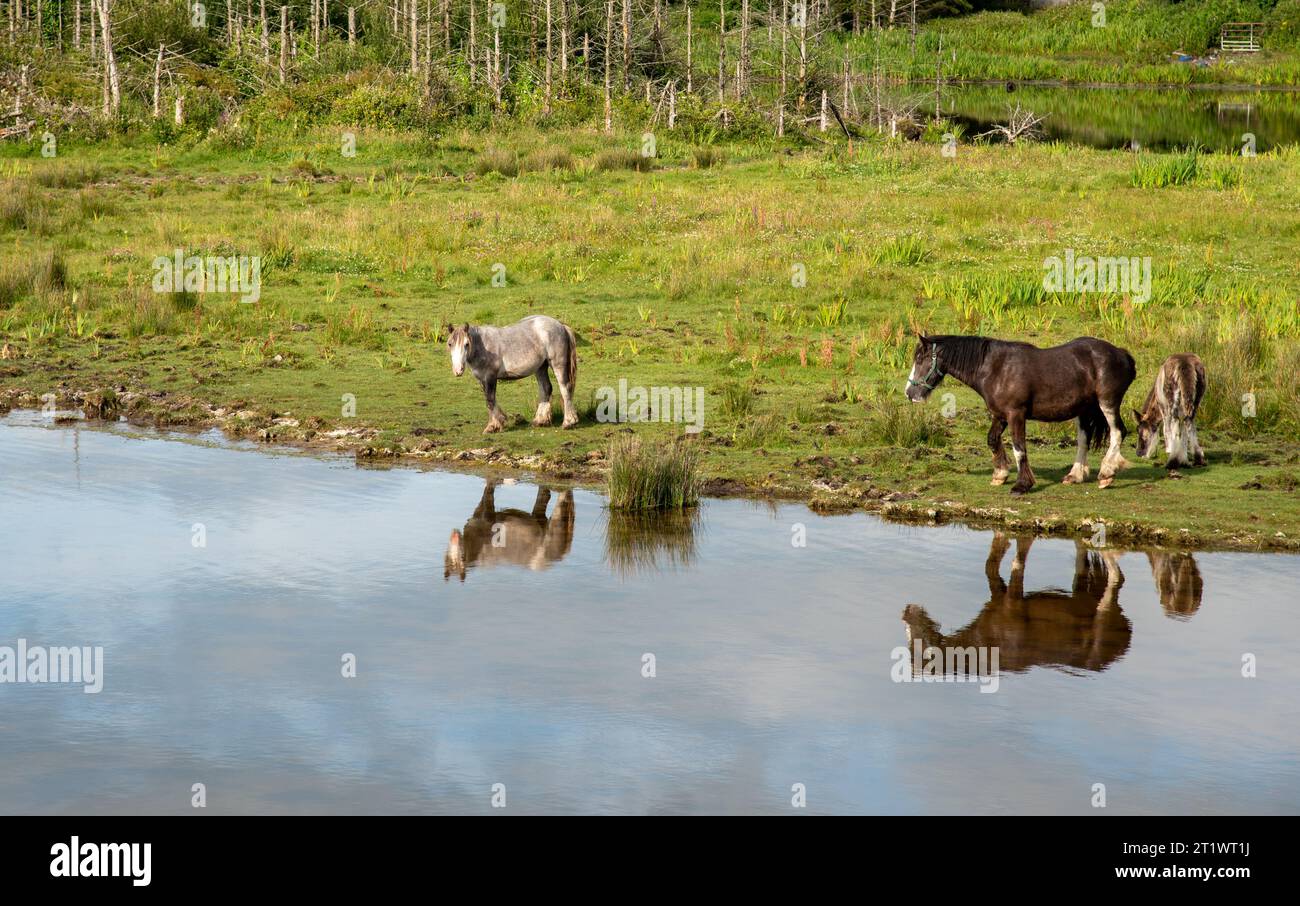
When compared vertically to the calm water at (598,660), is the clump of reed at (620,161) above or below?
above

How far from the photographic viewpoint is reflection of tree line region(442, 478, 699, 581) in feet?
46.1

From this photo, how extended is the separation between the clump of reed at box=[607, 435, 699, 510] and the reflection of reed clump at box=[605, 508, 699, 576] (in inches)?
4.6

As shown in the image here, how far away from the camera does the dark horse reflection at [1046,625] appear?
11469 mm

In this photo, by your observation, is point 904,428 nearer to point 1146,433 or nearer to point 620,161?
point 1146,433

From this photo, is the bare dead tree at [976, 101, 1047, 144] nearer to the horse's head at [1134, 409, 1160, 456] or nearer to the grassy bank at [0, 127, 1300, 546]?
the grassy bank at [0, 127, 1300, 546]

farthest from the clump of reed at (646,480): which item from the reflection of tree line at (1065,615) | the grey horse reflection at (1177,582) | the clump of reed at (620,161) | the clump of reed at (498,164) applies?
the clump of reed at (620,161)

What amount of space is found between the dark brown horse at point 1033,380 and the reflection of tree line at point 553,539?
2.93 metres

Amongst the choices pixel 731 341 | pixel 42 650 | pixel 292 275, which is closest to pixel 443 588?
pixel 42 650

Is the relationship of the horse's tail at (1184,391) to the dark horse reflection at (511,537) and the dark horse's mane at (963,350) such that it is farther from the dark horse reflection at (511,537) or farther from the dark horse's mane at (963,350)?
the dark horse reflection at (511,537)

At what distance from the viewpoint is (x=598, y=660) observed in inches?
446
